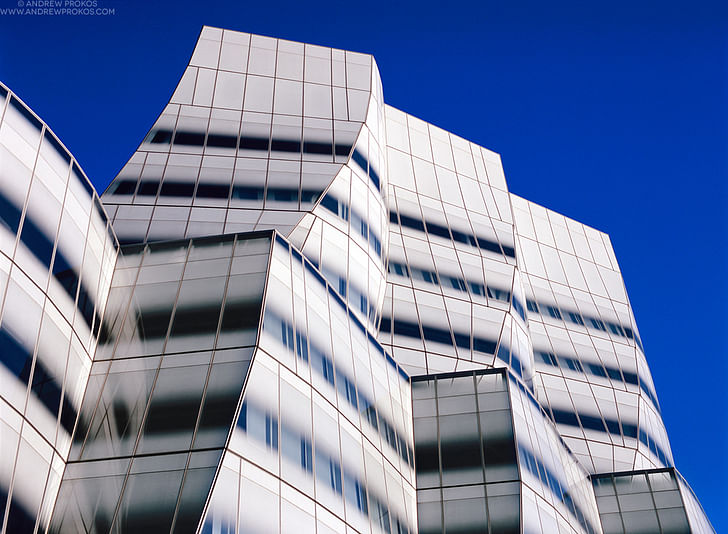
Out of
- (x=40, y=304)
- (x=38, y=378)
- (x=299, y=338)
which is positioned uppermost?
(x=299, y=338)

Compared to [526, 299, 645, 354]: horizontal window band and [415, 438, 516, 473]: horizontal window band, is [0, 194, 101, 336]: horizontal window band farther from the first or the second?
[526, 299, 645, 354]: horizontal window band

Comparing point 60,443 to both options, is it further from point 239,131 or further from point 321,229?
point 239,131

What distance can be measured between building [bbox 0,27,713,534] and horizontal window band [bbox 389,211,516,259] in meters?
0.20

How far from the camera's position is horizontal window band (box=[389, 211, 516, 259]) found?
174 feet

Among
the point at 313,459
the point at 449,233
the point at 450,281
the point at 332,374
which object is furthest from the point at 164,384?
the point at 449,233

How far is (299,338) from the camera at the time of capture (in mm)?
29391

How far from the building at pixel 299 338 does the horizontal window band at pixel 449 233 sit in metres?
0.20

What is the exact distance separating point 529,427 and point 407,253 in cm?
1646

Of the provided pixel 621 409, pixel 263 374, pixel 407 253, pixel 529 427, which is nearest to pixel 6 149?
pixel 263 374

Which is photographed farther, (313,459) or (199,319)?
(199,319)

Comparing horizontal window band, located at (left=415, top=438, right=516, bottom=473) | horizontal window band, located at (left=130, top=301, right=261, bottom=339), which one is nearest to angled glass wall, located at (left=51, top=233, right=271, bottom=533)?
horizontal window band, located at (left=130, top=301, right=261, bottom=339)

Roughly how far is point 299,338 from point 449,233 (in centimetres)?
2647

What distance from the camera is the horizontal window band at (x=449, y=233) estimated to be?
53188 millimetres

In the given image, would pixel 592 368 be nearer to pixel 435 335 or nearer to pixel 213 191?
pixel 435 335
